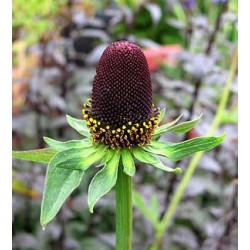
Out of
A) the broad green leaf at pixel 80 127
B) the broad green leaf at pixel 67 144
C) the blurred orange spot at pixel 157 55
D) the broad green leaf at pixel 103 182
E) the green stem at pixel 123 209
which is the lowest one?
the green stem at pixel 123 209

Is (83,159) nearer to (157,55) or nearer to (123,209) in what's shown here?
(123,209)

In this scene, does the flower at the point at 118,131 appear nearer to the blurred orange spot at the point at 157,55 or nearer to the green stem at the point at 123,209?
the green stem at the point at 123,209

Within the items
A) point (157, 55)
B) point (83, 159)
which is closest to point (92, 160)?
point (83, 159)

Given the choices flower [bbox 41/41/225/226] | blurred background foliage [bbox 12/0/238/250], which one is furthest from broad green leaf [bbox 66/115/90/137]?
blurred background foliage [bbox 12/0/238/250]

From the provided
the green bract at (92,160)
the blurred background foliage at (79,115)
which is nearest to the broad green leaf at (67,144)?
the green bract at (92,160)

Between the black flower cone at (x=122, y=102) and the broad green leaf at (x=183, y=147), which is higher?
the black flower cone at (x=122, y=102)

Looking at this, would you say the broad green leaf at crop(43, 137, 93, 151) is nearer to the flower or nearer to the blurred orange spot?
the flower

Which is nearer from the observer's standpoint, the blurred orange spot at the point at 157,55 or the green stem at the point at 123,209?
the green stem at the point at 123,209
